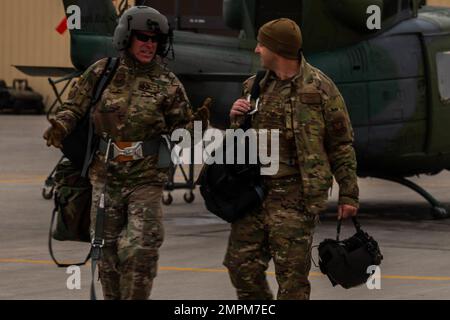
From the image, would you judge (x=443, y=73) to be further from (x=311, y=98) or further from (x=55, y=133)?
(x=55, y=133)

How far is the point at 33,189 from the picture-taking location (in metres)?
20.0

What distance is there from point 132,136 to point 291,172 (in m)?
1.05

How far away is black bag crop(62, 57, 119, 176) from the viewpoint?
8.25m

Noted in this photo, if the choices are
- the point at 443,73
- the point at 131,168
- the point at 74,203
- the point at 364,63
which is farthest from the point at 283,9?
the point at 131,168

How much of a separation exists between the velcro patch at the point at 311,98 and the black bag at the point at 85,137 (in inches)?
49.2

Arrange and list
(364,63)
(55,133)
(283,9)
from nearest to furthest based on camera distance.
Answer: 1. (55,133)
2. (283,9)
3. (364,63)

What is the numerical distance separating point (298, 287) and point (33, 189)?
41.8ft

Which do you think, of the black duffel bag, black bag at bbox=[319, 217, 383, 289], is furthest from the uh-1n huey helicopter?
black bag at bbox=[319, 217, 383, 289]

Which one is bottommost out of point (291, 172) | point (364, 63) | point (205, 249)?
point (205, 249)

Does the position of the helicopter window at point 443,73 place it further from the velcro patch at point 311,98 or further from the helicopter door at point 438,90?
the velcro patch at point 311,98

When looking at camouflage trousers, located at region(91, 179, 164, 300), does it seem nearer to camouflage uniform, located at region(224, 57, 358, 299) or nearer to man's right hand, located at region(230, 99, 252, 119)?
camouflage uniform, located at region(224, 57, 358, 299)

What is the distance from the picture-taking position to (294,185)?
7797 mm

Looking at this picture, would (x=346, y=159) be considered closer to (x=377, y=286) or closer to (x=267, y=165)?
(x=267, y=165)
